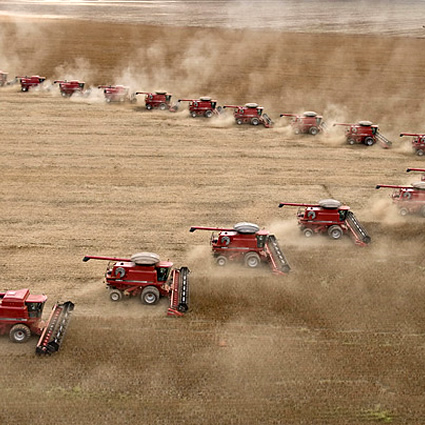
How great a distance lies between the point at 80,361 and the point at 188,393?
11.3 ft

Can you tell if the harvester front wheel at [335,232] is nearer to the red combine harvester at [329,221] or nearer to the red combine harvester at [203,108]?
the red combine harvester at [329,221]

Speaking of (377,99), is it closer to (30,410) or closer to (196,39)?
(196,39)

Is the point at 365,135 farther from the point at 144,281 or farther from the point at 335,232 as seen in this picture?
the point at 144,281

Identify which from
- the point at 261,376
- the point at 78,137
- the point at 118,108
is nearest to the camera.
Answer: the point at 261,376

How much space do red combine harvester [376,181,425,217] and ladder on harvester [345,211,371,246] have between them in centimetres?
246

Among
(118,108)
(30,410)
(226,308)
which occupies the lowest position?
(30,410)

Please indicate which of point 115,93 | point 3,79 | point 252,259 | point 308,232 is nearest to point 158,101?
point 115,93

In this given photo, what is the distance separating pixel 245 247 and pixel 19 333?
8685 mm

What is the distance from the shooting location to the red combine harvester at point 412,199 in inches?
989

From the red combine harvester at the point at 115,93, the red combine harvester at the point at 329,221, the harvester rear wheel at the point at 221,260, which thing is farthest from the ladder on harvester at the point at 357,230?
the red combine harvester at the point at 115,93

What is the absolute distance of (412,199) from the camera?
82.8 feet

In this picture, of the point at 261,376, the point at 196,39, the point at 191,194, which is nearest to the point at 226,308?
the point at 261,376

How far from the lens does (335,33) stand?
70938 millimetres

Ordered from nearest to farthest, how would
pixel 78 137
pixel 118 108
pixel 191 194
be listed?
pixel 191 194, pixel 78 137, pixel 118 108
